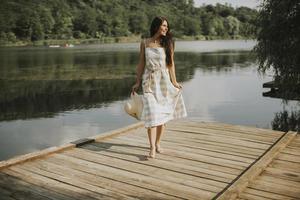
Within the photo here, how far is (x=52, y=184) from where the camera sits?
4.80 metres

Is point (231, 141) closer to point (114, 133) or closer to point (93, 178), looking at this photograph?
point (114, 133)

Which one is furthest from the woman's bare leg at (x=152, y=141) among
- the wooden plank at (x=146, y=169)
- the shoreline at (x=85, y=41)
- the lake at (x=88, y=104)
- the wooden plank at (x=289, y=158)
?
the shoreline at (x=85, y=41)

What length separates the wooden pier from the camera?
178 inches

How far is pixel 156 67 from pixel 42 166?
7.19 feet

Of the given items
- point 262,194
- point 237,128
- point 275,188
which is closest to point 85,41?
point 237,128

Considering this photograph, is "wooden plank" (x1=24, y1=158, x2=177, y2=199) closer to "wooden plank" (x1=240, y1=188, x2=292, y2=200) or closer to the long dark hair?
"wooden plank" (x1=240, y1=188, x2=292, y2=200)

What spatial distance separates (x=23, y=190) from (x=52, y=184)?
0.36 metres

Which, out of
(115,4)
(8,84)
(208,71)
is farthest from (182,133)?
(115,4)

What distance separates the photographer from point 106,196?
4.42 m

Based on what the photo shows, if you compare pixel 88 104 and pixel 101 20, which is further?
pixel 101 20

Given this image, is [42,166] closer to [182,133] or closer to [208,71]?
[182,133]

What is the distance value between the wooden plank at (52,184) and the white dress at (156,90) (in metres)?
1.50

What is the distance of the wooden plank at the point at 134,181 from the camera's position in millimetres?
4488

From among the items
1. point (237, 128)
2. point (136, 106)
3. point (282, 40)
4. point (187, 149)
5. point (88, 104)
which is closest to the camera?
point (136, 106)
